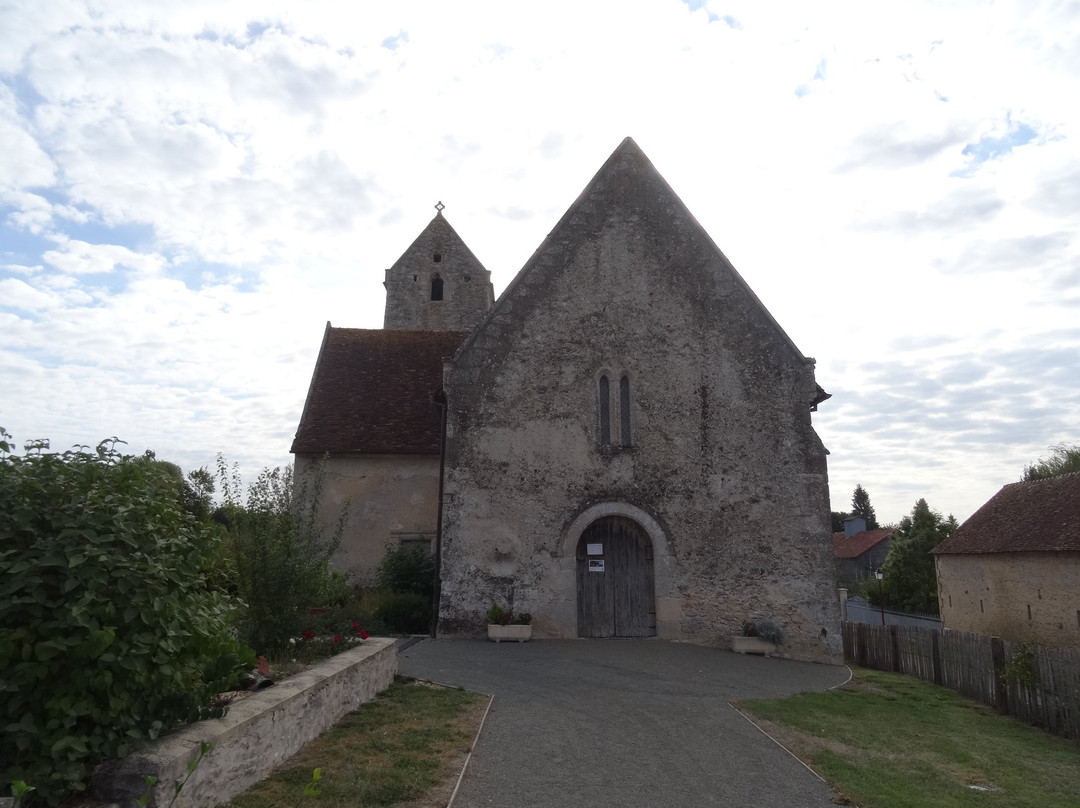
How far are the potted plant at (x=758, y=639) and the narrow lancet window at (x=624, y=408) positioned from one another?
4.21 meters

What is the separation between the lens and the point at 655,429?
1527cm

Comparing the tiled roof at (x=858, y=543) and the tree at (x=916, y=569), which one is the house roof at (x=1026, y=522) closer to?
the tree at (x=916, y=569)

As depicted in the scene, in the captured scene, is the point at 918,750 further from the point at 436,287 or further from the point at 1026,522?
the point at 436,287

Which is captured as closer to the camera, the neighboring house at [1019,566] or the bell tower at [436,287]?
the neighboring house at [1019,566]

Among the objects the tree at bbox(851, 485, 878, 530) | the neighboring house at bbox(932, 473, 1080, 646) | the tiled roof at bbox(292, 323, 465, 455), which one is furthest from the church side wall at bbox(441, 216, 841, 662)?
the tree at bbox(851, 485, 878, 530)

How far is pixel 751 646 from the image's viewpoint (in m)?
14.2

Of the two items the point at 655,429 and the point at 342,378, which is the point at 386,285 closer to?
the point at 342,378

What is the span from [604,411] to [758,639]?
5.22 m

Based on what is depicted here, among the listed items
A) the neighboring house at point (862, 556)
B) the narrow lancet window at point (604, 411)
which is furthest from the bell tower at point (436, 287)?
the neighboring house at point (862, 556)

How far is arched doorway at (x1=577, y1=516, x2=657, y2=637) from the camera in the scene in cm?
1480

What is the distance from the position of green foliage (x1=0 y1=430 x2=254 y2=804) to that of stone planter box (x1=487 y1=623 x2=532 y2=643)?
29.4 feet

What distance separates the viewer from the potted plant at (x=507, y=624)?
45.9 ft

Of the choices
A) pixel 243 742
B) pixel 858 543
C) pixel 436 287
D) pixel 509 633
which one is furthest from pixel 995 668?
pixel 858 543

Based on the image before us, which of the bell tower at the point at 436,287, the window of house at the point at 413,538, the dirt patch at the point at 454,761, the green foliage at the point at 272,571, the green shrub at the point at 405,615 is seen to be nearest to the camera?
the dirt patch at the point at 454,761
